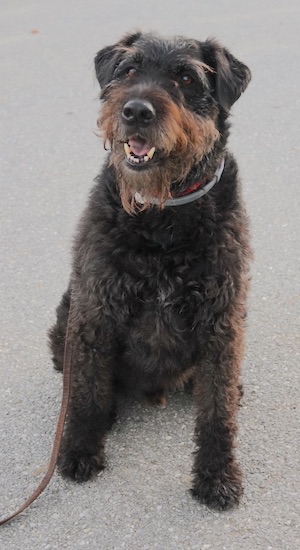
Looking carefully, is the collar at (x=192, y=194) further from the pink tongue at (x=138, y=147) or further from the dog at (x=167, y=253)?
the pink tongue at (x=138, y=147)

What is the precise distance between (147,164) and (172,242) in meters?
0.40

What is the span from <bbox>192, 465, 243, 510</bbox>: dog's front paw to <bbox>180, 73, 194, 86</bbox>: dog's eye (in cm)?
181

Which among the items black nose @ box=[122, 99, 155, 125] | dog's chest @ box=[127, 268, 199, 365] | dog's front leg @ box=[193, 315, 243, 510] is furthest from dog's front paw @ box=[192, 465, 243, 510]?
black nose @ box=[122, 99, 155, 125]

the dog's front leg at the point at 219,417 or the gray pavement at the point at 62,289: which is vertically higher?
the dog's front leg at the point at 219,417

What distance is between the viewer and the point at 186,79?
3525mm

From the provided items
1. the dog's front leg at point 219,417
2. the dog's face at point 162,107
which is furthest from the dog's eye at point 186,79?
the dog's front leg at point 219,417

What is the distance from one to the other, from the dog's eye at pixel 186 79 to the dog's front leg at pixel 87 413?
50.5 inches

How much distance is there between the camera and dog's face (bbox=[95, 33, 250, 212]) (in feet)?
11.0

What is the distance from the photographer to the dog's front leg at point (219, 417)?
3.75 metres

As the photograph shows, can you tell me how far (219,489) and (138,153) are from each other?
1.57 metres

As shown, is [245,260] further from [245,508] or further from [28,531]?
[28,531]

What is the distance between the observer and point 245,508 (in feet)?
12.3

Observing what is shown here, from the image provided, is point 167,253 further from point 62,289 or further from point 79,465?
point 62,289

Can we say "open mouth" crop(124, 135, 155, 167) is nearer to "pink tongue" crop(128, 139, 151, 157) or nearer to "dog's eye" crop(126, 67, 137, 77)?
"pink tongue" crop(128, 139, 151, 157)
